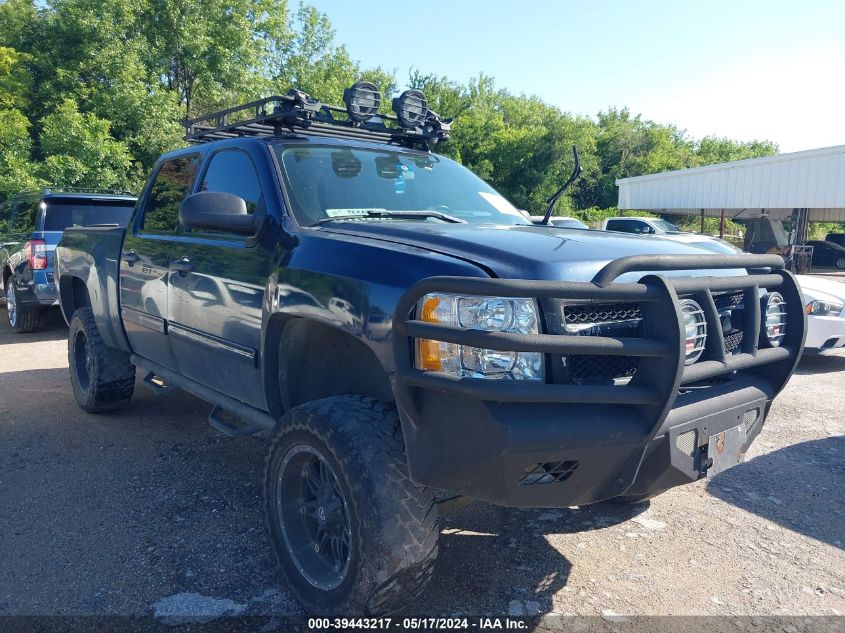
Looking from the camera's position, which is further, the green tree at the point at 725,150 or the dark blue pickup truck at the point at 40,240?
the green tree at the point at 725,150

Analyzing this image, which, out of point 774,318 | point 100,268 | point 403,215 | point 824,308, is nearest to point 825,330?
point 824,308

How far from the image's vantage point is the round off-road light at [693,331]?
244 cm

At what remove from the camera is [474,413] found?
81.4 inches

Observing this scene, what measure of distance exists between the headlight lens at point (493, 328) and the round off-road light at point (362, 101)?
7.72 ft

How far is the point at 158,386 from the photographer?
461 cm

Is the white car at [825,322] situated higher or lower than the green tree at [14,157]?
lower

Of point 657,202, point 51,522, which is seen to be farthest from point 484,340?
point 657,202

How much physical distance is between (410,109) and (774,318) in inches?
102

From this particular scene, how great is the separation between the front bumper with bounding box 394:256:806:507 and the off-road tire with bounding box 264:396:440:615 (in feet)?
0.44

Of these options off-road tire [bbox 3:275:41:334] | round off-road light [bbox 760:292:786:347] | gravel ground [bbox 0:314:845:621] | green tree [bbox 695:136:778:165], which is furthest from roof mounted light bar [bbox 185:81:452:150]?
green tree [bbox 695:136:778:165]

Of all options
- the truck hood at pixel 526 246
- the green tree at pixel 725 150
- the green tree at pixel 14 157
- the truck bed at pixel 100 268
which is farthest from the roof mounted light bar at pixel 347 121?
the green tree at pixel 725 150

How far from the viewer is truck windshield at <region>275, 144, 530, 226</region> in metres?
3.27

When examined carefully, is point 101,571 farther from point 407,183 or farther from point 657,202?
point 657,202

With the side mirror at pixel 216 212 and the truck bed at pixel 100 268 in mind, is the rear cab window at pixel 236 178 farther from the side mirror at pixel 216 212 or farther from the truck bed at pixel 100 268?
the truck bed at pixel 100 268
